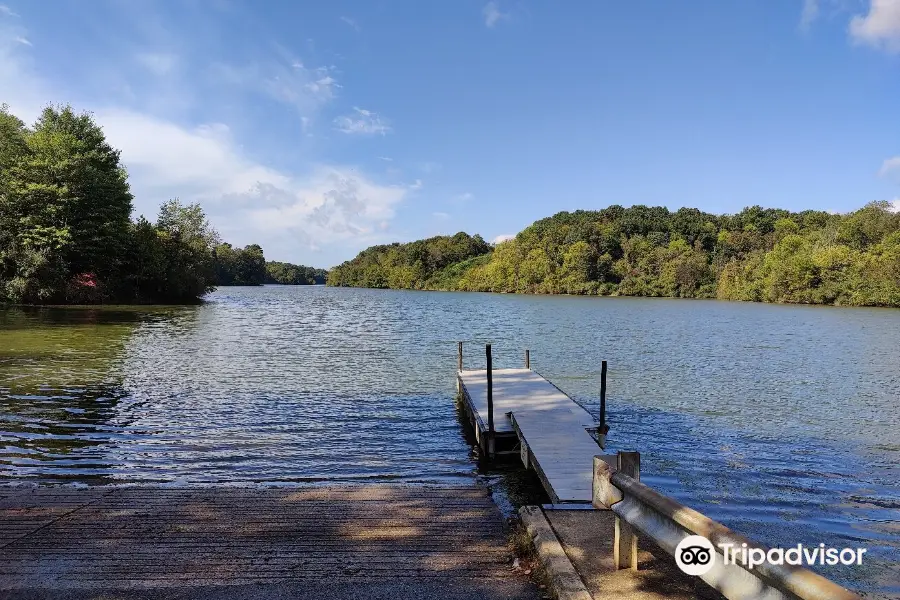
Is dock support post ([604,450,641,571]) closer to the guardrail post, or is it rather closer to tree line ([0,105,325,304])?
the guardrail post

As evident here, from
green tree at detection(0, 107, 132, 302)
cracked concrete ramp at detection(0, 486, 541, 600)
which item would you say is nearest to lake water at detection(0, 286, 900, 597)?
cracked concrete ramp at detection(0, 486, 541, 600)

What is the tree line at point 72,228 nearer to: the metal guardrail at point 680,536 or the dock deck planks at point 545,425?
the dock deck planks at point 545,425

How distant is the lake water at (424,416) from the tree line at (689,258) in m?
53.5

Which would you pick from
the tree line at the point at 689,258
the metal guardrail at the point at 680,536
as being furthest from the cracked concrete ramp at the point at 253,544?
the tree line at the point at 689,258

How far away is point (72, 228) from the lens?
46688mm

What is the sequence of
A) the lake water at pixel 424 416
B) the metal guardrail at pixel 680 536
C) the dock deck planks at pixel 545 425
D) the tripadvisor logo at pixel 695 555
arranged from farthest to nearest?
the lake water at pixel 424 416, the dock deck planks at pixel 545 425, the tripadvisor logo at pixel 695 555, the metal guardrail at pixel 680 536

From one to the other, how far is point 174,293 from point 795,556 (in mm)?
61825

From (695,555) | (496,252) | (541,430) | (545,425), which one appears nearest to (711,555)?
(695,555)

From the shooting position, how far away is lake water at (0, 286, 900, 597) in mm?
8938

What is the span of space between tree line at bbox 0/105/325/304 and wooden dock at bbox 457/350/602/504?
43.6 metres

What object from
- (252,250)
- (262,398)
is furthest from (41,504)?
(252,250)

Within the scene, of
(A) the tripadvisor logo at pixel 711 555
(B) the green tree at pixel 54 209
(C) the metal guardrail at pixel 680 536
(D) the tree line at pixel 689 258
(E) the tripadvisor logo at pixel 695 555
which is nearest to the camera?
(C) the metal guardrail at pixel 680 536

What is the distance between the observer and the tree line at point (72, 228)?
44375 millimetres

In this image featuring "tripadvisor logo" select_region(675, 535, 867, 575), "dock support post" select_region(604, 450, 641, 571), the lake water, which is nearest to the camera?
"tripadvisor logo" select_region(675, 535, 867, 575)
